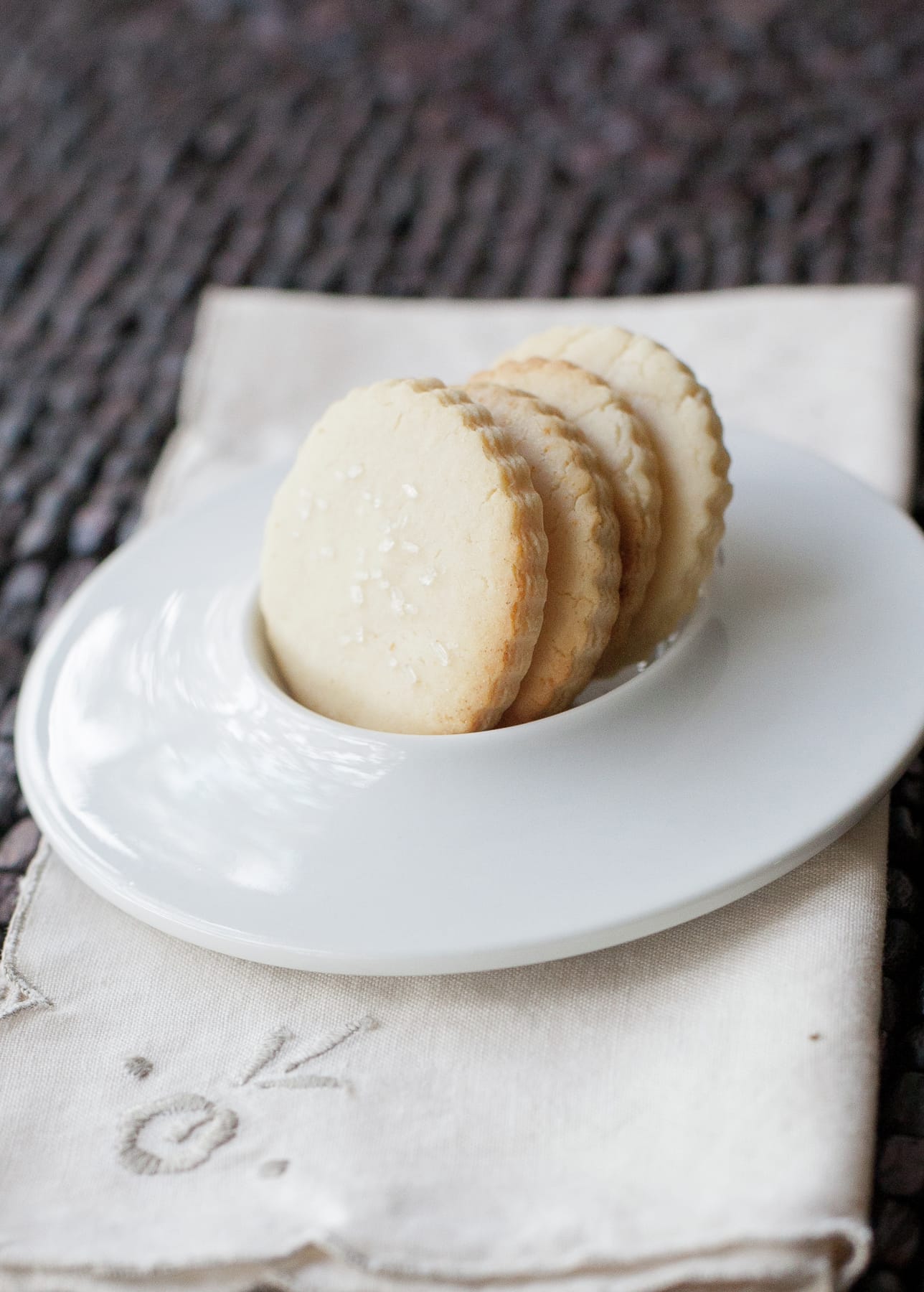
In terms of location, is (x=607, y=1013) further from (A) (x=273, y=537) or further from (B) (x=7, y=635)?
(B) (x=7, y=635)

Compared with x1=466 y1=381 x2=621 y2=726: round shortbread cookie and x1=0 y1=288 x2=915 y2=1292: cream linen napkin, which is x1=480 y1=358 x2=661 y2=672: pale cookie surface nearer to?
x1=466 y1=381 x2=621 y2=726: round shortbread cookie

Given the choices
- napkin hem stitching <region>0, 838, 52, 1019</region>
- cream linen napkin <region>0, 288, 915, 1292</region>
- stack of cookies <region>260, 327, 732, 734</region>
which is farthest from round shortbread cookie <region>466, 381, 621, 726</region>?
napkin hem stitching <region>0, 838, 52, 1019</region>

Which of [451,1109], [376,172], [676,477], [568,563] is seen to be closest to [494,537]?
[568,563]

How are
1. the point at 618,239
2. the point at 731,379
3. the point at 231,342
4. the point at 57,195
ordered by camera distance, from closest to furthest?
the point at 731,379 < the point at 231,342 < the point at 618,239 < the point at 57,195

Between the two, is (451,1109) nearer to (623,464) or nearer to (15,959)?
(15,959)

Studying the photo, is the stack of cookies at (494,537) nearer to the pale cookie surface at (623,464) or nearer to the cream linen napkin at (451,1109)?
the pale cookie surface at (623,464)

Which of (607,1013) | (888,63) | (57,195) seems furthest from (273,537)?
(888,63)

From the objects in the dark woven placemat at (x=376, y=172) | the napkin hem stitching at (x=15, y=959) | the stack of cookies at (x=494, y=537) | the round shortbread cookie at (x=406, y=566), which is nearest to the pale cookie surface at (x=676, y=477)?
the stack of cookies at (x=494, y=537)

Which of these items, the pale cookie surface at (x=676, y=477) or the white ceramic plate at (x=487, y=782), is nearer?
the white ceramic plate at (x=487, y=782)
